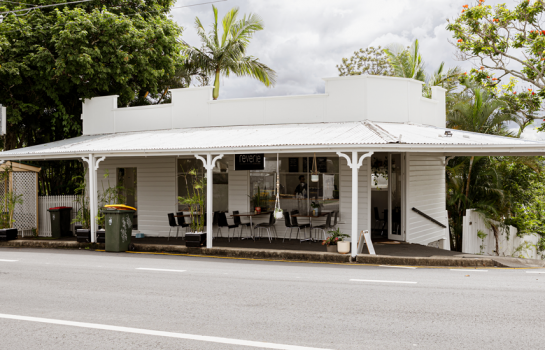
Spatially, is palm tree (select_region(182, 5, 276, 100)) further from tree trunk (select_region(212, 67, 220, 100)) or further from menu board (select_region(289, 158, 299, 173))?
menu board (select_region(289, 158, 299, 173))

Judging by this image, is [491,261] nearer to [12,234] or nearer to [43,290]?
[43,290]

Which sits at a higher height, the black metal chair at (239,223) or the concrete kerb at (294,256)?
the black metal chair at (239,223)

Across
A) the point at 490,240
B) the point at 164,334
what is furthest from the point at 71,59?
the point at 490,240

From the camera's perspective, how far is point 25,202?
1569 cm

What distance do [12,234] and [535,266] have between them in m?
14.0

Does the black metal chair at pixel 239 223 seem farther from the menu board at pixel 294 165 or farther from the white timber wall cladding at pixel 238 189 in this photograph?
the menu board at pixel 294 165

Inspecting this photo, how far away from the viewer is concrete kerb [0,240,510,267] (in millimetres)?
10188

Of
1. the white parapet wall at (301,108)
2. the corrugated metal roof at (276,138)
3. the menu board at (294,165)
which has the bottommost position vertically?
the menu board at (294,165)

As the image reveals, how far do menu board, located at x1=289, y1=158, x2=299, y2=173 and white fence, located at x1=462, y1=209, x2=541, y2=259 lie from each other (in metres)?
6.15

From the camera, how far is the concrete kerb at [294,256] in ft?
33.4

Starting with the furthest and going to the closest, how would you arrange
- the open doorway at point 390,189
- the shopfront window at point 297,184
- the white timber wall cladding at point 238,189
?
1. the white timber wall cladding at point 238,189
2. the open doorway at point 390,189
3. the shopfront window at point 297,184

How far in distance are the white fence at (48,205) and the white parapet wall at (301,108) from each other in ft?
8.94

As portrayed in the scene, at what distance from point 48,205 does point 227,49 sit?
1165 cm

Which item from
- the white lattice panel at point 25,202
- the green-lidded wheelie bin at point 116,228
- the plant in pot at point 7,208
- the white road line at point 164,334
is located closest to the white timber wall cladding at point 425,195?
the green-lidded wheelie bin at point 116,228
